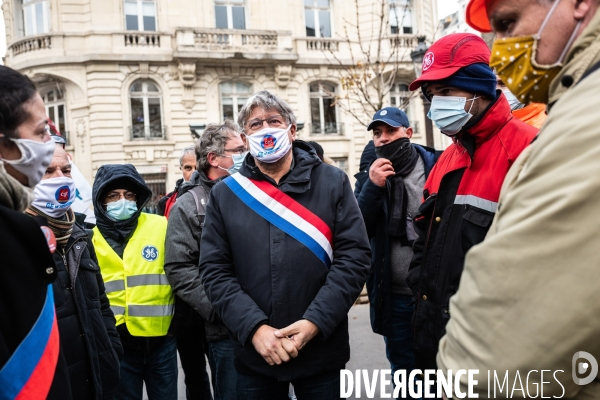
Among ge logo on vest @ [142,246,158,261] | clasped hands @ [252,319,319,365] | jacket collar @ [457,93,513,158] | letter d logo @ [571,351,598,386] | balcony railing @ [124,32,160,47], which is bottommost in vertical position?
clasped hands @ [252,319,319,365]

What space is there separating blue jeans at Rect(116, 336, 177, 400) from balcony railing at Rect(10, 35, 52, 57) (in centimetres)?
2078

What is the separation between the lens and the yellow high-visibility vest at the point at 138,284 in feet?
11.8

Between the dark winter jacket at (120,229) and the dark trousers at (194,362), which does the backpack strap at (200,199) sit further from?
the dark trousers at (194,362)

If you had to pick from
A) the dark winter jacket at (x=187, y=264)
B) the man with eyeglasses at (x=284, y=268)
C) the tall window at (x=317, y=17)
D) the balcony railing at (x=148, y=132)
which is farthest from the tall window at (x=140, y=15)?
the man with eyeglasses at (x=284, y=268)

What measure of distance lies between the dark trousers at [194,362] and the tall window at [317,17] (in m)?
21.6

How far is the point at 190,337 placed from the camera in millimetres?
4105

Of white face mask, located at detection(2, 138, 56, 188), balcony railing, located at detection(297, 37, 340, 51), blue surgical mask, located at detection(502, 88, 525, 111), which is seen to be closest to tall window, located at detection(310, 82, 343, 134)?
balcony railing, located at detection(297, 37, 340, 51)

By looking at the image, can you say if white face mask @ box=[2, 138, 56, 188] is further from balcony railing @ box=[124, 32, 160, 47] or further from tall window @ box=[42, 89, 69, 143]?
tall window @ box=[42, 89, 69, 143]

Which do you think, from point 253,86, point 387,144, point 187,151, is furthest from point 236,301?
point 253,86

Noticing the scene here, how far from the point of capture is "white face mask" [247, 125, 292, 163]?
2891 mm

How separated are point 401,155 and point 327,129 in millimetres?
20019

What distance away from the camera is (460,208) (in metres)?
2.31

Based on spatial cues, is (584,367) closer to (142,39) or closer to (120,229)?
(120,229)

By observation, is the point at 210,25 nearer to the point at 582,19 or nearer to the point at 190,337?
the point at 190,337
